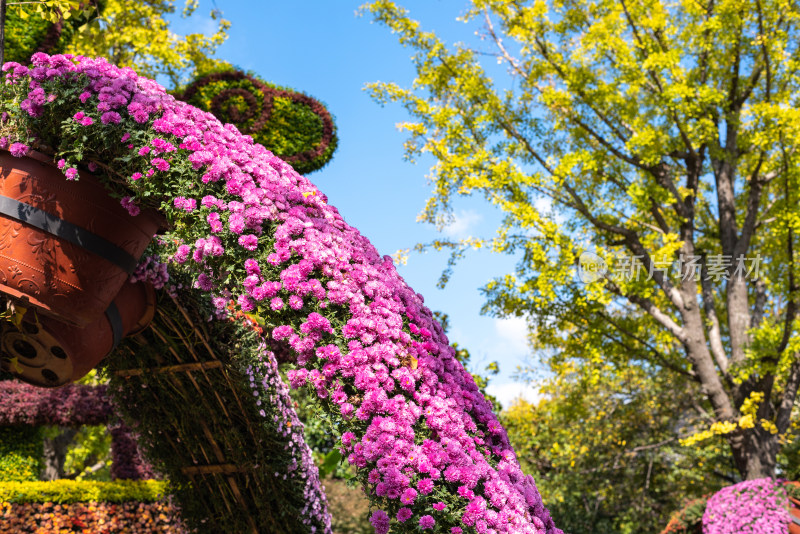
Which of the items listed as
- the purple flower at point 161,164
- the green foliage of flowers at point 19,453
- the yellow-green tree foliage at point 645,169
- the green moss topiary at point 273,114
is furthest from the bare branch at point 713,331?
the green foliage of flowers at point 19,453

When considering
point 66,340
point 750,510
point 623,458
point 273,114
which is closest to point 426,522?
point 66,340

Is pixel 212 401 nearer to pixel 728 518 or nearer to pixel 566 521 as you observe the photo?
pixel 728 518

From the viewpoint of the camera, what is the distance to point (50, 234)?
291 centimetres

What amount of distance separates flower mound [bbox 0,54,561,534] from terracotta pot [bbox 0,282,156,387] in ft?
2.41

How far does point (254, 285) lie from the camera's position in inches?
102

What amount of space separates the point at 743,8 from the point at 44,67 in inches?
398

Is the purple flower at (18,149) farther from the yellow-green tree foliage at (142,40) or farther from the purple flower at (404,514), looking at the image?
the yellow-green tree foliage at (142,40)

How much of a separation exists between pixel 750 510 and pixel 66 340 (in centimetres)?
805

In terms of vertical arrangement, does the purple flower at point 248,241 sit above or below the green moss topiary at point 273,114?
below

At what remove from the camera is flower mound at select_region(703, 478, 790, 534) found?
7840mm

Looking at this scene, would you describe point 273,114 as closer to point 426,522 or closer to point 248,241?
point 248,241

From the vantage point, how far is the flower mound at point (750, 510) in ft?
25.7

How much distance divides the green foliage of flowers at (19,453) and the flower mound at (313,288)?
19.2ft

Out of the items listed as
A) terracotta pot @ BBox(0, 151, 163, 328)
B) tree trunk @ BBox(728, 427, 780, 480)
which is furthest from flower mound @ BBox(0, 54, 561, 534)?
tree trunk @ BBox(728, 427, 780, 480)
